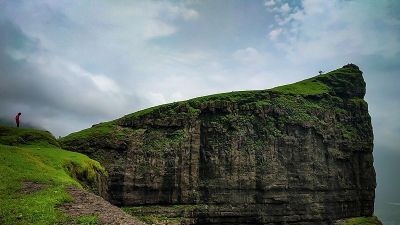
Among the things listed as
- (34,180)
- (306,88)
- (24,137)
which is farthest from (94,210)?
(306,88)

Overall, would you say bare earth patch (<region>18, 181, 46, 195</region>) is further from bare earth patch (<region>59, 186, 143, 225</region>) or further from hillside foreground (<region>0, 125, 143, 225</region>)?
bare earth patch (<region>59, 186, 143, 225</region>)

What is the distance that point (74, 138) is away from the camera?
53531 mm

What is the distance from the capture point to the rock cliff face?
52.5 metres

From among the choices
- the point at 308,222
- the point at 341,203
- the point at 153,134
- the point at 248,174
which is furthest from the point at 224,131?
the point at 341,203

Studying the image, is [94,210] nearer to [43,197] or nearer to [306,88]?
[43,197]

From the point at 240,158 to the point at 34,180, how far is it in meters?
42.6

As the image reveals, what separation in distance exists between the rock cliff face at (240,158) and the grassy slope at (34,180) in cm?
2409

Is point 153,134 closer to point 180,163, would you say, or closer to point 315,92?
point 180,163

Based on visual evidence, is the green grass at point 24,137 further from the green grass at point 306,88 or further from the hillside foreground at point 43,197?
the green grass at point 306,88

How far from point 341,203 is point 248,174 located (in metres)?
20.1

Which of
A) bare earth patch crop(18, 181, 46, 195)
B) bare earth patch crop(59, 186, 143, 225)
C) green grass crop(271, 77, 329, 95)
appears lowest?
bare earth patch crop(59, 186, 143, 225)

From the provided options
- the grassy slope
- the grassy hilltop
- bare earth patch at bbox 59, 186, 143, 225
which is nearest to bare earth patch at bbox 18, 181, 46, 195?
the grassy hilltop

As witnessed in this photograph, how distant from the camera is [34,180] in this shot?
58.9 ft

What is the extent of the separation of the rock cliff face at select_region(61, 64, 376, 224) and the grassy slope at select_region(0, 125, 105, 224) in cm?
2409
